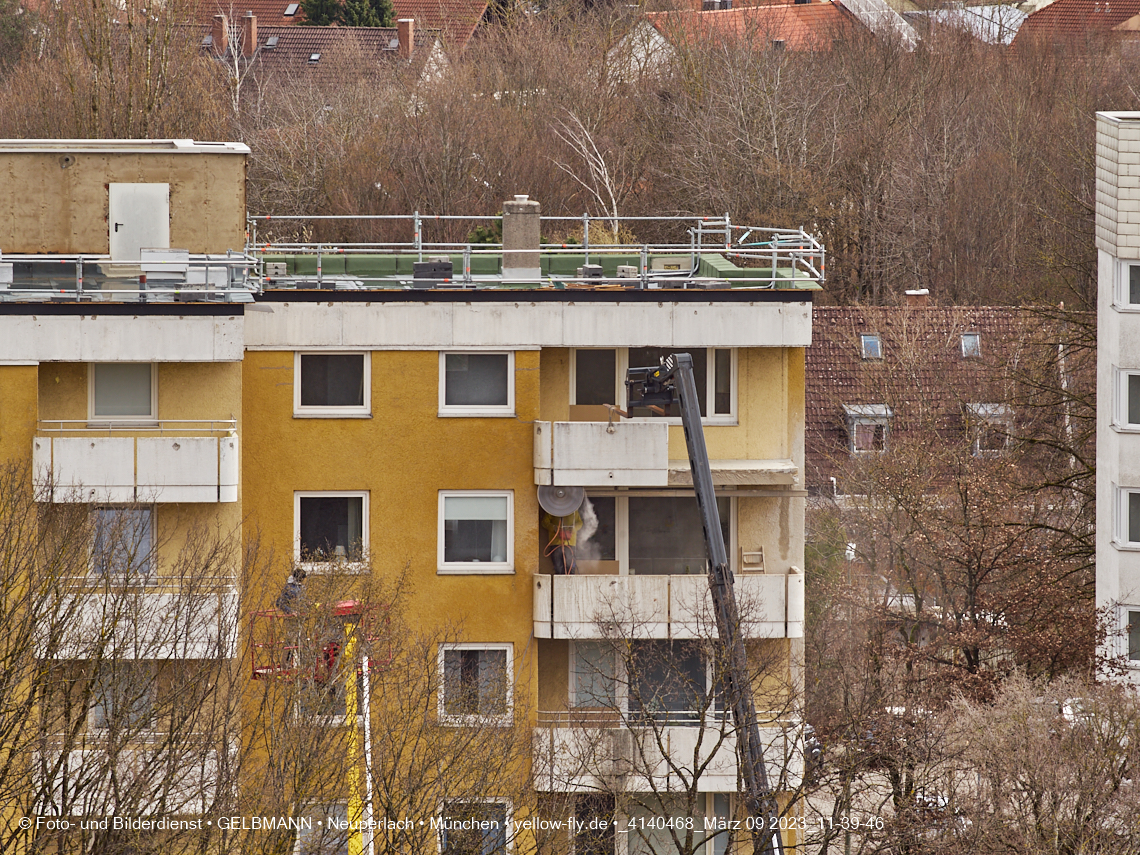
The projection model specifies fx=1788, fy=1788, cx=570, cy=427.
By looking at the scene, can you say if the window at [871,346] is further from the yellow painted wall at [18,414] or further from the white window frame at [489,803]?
the yellow painted wall at [18,414]

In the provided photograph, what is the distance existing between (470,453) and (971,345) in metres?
37.0

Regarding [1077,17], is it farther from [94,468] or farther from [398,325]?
[94,468]

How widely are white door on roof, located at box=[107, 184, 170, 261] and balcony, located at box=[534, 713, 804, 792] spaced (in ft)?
33.4

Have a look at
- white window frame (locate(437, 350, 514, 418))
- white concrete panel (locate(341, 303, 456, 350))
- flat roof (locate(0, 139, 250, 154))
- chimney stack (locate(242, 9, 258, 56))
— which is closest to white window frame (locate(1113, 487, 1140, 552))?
white window frame (locate(437, 350, 514, 418))

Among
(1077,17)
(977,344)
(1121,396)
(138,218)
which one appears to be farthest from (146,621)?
(1077,17)

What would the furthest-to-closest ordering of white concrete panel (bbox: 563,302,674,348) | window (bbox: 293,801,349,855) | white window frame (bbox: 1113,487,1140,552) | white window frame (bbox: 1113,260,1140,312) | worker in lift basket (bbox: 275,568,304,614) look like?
white window frame (bbox: 1113,260,1140,312) < white window frame (bbox: 1113,487,1140,552) < white concrete panel (bbox: 563,302,674,348) < worker in lift basket (bbox: 275,568,304,614) < window (bbox: 293,801,349,855)

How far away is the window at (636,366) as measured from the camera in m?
29.3

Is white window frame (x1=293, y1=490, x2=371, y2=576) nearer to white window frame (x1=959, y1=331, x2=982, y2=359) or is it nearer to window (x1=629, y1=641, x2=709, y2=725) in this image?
window (x1=629, y1=641, x2=709, y2=725)

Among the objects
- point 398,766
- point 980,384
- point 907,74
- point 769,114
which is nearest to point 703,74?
point 769,114

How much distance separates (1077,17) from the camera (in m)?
113

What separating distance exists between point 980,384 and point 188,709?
40.9m

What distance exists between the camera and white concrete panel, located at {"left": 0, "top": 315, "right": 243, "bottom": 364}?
26875 millimetres

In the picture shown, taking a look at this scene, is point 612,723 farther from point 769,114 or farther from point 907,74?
point 907,74

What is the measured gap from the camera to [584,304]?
28406mm
